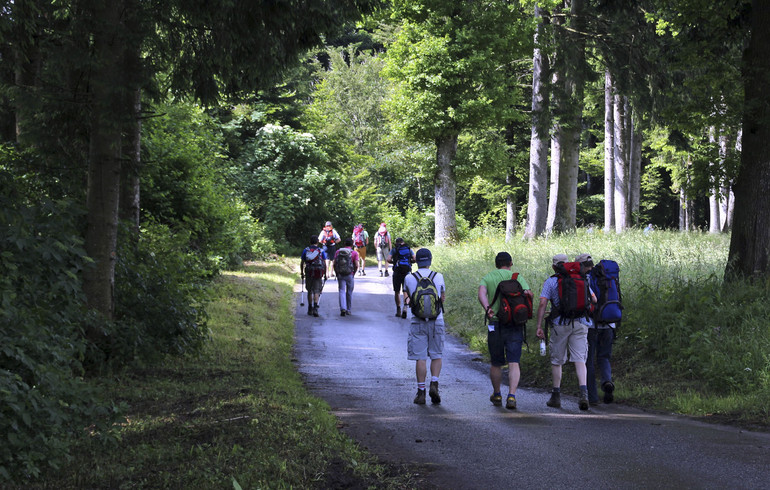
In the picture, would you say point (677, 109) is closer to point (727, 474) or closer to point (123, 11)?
point (727, 474)

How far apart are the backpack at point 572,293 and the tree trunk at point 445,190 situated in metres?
18.1

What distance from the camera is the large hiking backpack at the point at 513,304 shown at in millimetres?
8875

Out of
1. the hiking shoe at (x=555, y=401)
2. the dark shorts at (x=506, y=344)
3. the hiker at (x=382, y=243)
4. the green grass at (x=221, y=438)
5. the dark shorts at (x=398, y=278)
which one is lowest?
the hiking shoe at (x=555, y=401)

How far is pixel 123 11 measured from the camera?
9055mm

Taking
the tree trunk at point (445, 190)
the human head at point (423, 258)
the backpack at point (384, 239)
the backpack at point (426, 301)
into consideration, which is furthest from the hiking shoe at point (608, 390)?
the tree trunk at point (445, 190)

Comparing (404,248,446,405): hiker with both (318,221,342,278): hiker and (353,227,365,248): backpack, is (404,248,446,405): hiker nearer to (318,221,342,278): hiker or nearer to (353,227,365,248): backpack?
(318,221,342,278): hiker

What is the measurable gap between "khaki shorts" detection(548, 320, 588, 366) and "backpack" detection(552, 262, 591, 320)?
145 millimetres

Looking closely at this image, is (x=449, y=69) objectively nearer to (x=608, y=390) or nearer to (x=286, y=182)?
(x=286, y=182)

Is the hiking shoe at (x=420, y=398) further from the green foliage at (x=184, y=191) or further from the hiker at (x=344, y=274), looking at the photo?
the hiker at (x=344, y=274)

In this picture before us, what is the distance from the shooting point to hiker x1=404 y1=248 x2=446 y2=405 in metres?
9.09

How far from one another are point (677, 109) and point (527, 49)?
55.0 ft

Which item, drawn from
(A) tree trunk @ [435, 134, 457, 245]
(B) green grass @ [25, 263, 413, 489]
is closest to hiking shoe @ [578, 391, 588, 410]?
(B) green grass @ [25, 263, 413, 489]

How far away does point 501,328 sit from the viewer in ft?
29.7

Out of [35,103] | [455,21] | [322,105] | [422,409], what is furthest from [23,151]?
[322,105]
